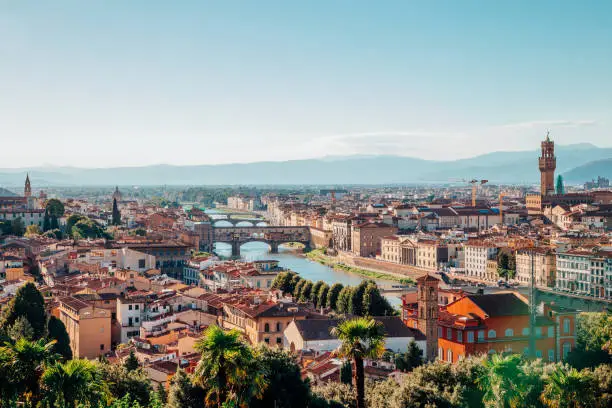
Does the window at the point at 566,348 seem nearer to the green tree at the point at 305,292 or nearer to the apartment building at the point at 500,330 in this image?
the apartment building at the point at 500,330

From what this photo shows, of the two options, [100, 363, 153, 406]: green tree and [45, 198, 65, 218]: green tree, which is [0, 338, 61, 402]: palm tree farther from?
[45, 198, 65, 218]: green tree

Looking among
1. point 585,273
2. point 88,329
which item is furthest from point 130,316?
point 585,273

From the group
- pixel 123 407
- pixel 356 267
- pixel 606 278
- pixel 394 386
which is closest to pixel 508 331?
pixel 394 386

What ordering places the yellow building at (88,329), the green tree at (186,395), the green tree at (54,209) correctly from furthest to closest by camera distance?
the green tree at (54,209), the yellow building at (88,329), the green tree at (186,395)

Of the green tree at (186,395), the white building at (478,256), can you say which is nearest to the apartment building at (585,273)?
the white building at (478,256)

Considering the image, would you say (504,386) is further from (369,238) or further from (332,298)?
(369,238)

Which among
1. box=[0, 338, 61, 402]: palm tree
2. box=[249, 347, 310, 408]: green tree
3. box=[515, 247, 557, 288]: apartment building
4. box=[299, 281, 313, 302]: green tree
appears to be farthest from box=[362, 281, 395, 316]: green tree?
box=[0, 338, 61, 402]: palm tree

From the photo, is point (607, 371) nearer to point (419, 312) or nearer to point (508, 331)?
point (508, 331)
